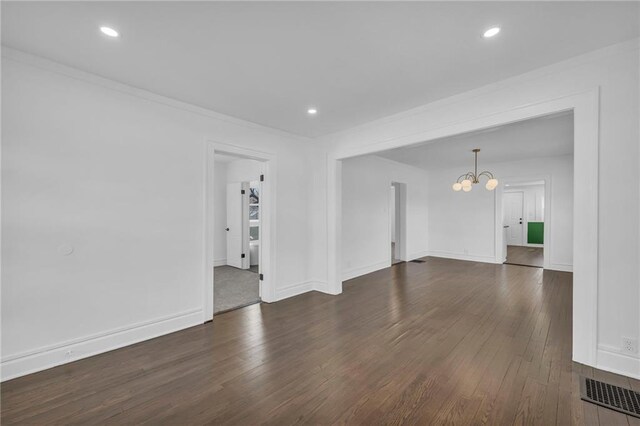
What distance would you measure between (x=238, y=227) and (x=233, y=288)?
214 cm

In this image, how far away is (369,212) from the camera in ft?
20.9

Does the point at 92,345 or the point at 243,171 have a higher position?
the point at 243,171

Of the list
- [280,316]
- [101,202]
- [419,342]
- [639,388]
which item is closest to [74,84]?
[101,202]

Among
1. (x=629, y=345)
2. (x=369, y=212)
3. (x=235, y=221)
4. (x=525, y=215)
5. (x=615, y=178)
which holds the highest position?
(x=615, y=178)

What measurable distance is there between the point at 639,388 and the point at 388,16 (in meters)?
3.39

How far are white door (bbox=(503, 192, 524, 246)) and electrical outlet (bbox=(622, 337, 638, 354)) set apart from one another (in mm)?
10192

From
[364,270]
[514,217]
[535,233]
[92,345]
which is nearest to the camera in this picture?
[92,345]

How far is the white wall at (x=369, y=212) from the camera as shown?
5.79 metres

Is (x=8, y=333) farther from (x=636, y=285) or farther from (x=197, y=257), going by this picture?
(x=636, y=285)

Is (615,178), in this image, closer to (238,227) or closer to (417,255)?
(417,255)

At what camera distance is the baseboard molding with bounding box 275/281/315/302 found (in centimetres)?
442

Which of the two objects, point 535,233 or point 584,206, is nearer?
point 584,206

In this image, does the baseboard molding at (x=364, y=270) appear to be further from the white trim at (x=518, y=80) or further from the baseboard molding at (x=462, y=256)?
the white trim at (x=518, y=80)

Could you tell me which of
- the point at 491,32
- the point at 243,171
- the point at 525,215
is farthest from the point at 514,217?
the point at 491,32
